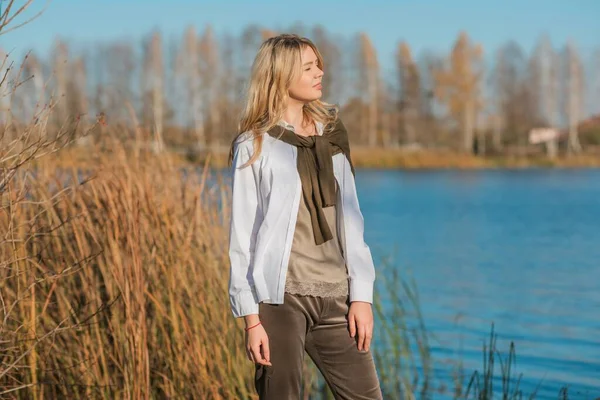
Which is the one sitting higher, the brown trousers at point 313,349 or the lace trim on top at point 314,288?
the lace trim on top at point 314,288

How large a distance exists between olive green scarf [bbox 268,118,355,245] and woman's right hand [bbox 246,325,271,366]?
10.9 inches

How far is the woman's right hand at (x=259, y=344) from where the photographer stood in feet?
7.97

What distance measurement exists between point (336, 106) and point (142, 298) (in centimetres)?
106

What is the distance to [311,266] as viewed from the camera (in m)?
2.47

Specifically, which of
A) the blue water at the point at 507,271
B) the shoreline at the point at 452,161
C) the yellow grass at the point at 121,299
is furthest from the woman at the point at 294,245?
the shoreline at the point at 452,161

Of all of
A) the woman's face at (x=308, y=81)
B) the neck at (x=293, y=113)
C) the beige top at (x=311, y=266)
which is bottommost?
the beige top at (x=311, y=266)

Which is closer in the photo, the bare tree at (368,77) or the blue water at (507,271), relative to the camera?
the blue water at (507,271)

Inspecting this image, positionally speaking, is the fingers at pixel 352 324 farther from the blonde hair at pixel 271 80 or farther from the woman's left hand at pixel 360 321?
the blonde hair at pixel 271 80

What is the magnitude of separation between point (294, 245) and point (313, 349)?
11.6 inches

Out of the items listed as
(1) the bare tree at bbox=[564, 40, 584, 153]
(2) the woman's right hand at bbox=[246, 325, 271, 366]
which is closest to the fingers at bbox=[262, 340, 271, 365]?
(2) the woman's right hand at bbox=[246, 325, 271, 366]

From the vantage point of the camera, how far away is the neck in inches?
102

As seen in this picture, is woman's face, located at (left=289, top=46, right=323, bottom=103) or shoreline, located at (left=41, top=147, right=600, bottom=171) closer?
woman's face, located at (left=289, top=46, right=323, bottom=103)

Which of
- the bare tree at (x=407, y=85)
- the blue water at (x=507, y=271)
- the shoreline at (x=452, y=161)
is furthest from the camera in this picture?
the bare tree at (x=407, y=85)

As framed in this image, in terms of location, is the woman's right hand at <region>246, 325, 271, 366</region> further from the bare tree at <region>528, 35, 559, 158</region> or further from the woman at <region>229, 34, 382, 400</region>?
the bare tree at <region>528, 35, 559, 158</region>
